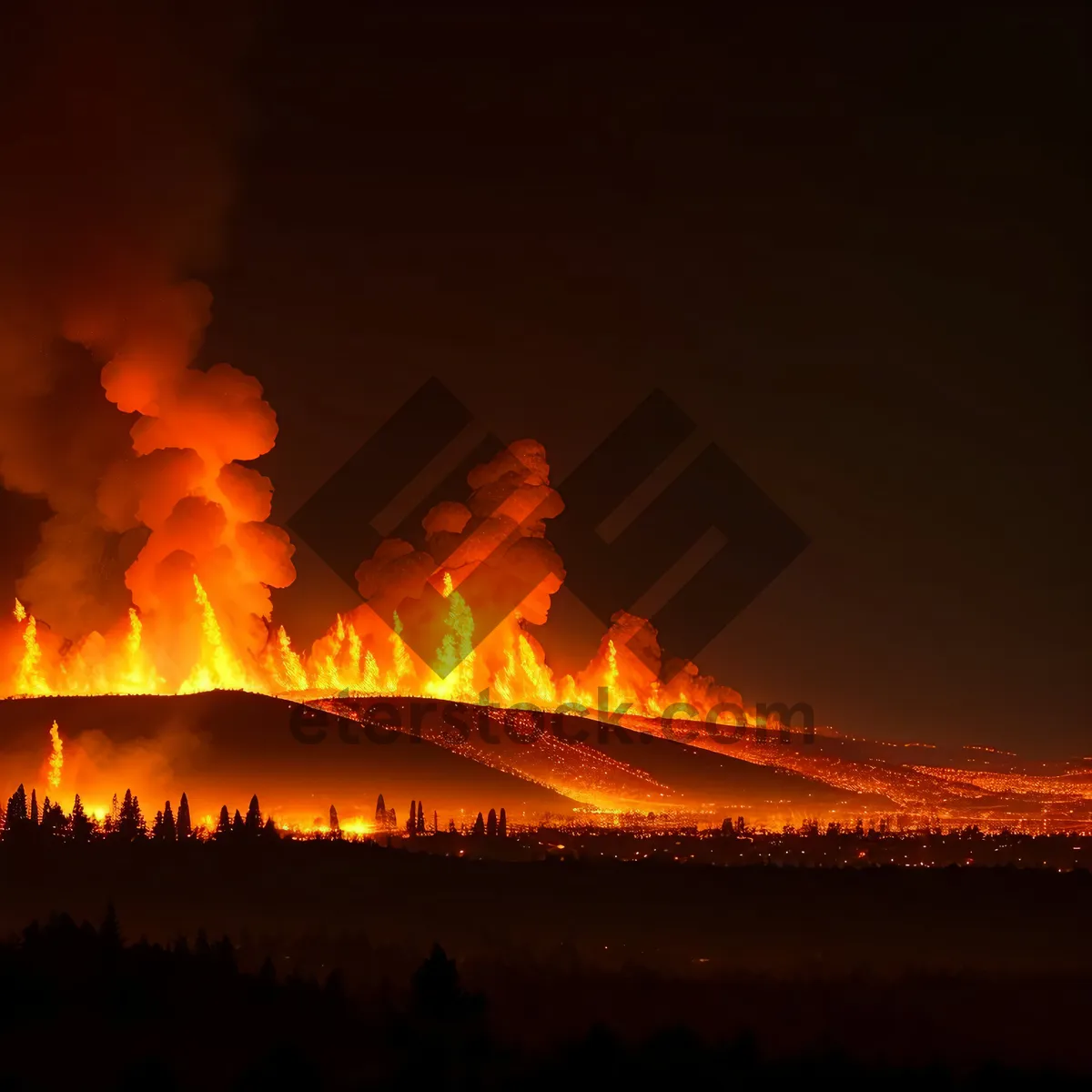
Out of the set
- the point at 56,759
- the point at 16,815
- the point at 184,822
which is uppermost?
the point at 56,759

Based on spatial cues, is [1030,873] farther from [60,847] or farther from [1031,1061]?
[60,847]

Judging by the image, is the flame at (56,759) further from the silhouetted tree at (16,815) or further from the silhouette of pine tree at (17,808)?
the silhouette of pine tree at (17,808)

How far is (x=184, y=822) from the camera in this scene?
3383 inches

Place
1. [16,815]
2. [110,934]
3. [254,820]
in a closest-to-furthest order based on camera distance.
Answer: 1. [110,934]
2. [16,815]
3. [254,820]

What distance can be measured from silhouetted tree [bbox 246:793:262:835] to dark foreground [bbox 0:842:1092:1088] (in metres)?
3.66

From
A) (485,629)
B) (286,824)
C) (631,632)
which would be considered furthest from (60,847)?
(631,632)

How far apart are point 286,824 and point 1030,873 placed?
37.4 metres

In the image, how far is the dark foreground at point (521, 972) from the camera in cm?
4669

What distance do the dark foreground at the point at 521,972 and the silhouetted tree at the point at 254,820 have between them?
144 inches

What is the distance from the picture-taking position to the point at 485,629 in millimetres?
139125

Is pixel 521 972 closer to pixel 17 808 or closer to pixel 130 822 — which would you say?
pixel 130 822

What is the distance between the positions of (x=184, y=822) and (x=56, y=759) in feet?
46.9

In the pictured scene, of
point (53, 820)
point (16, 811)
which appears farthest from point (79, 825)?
point (16, 811)

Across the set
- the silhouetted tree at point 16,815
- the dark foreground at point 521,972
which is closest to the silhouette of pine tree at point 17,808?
the silhouetted tree at point 16,815
